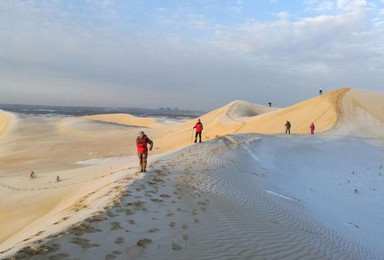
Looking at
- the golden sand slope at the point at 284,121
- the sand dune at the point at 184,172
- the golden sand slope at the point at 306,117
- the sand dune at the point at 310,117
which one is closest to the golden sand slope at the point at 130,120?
the sand dune at the point at 184,172

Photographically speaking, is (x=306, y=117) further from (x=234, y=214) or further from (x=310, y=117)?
(x=234, y=214)

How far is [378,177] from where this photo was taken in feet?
59.7

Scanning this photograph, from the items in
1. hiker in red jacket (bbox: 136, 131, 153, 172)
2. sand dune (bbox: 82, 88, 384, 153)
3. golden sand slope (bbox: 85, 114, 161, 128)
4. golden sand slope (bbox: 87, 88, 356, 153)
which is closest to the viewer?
hiker in red jacket (bbox: 136, 131, 153, 172)

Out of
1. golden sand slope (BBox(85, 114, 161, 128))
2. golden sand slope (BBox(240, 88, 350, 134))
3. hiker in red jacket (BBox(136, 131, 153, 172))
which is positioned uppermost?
golden sand slope (BBox(240, 88, 350, 134))

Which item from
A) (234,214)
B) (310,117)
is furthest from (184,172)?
(310,117)

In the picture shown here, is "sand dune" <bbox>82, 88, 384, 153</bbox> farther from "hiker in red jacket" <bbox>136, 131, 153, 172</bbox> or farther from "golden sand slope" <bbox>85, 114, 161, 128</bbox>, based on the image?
"golden sand slope" <bbox>85, 114, 161, 128</bbox>

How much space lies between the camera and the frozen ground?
205 inches

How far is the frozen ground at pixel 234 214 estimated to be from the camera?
520 cm

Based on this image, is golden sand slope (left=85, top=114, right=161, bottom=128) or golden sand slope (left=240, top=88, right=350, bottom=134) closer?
golden sand slope (left=240, top=88, right=350, bottom=134)

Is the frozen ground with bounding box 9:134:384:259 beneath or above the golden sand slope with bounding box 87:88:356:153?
beneath

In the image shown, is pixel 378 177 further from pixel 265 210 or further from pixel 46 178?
pixel 46 178

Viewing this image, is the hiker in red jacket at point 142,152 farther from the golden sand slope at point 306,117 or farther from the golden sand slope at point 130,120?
the golden sand slope at point 130,120

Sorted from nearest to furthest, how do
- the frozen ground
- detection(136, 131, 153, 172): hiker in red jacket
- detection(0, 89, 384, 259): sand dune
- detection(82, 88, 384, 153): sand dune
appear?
the frozen ground, detection(0, 89, 384, 259): sand dune, detection(136, 131, 153, 172): hiker in red jacket, detection(82, 88, 384, 153): sand dune

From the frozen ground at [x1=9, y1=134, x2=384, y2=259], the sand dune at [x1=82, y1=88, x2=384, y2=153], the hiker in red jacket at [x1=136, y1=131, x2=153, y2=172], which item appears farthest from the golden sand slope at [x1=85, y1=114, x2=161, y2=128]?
the hiker in red jacket at [x1=136, y1=131, x2=153, y2=172]
